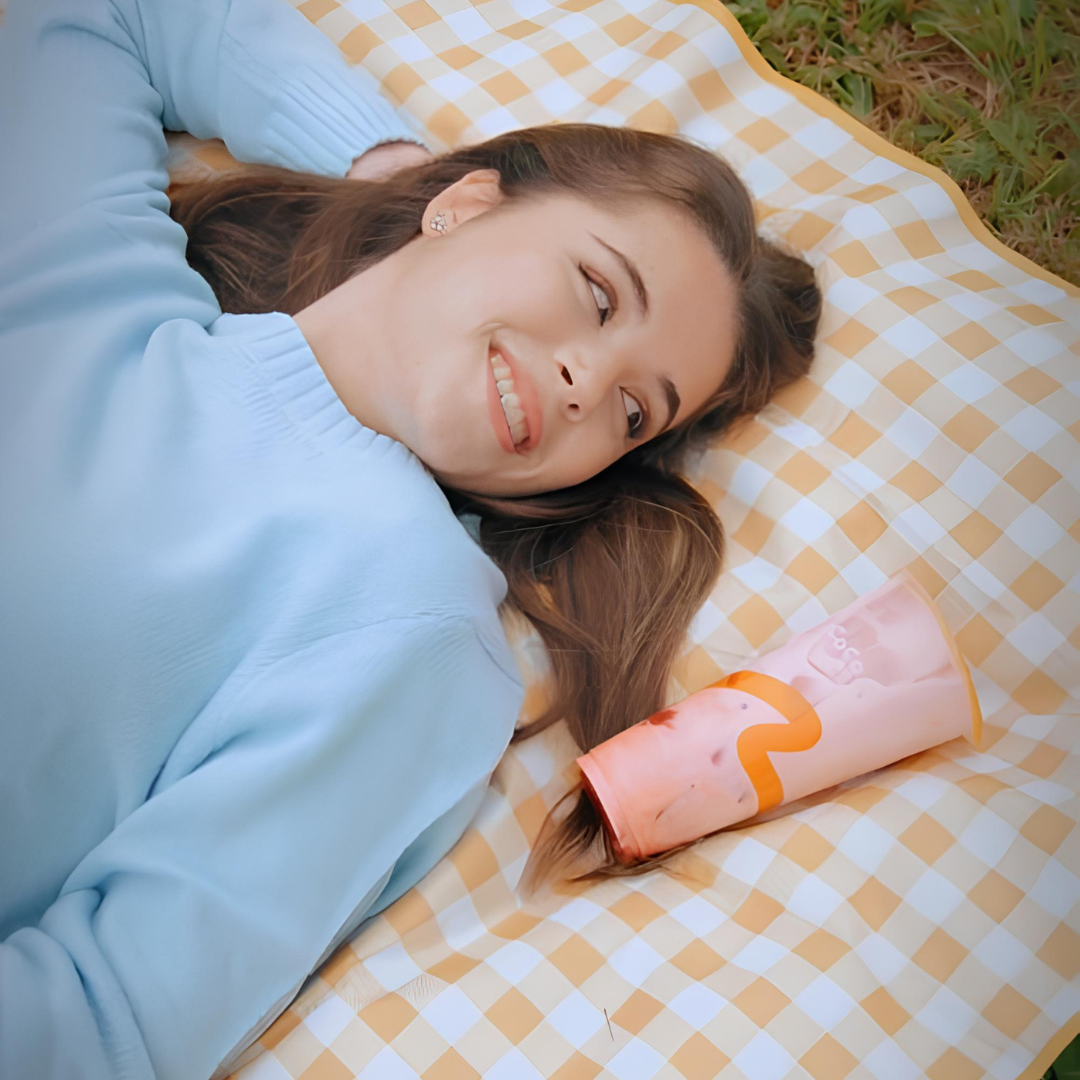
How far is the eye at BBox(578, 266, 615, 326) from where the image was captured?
1045mm

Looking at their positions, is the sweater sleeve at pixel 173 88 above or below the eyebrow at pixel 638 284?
above

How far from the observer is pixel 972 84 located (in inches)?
59.8

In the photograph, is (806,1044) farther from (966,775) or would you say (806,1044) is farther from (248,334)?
(248,334)

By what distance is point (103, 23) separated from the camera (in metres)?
1.23

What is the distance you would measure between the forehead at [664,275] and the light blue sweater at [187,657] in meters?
0.26

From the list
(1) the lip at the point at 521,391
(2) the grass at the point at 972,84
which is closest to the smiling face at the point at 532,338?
(1) the lip at the point at 521,391

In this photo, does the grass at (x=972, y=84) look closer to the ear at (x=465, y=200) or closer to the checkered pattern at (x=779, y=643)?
the checkered pattern at (x=779, y=643)

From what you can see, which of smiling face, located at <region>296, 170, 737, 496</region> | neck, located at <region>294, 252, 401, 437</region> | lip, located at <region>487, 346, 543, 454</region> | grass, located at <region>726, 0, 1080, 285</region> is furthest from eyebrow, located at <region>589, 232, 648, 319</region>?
grass, located at <region>726, 0, 1080, 285</region>

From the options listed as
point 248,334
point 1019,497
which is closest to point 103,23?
point 248,334

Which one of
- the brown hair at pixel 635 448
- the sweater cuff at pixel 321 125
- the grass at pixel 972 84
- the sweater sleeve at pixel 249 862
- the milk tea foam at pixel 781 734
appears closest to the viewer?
the sweater sleeve at pixel 249 862

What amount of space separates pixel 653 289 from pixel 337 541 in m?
0.39

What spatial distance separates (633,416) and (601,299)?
0.42ft

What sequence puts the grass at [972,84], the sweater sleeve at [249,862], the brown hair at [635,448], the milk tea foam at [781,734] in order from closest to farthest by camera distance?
the sweater sleeve at [249,862]
the milk tea foam at [781,734]
the brown hair at [635,448]
the grass at [972,84]

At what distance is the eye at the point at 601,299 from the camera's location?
1045 millimetres
